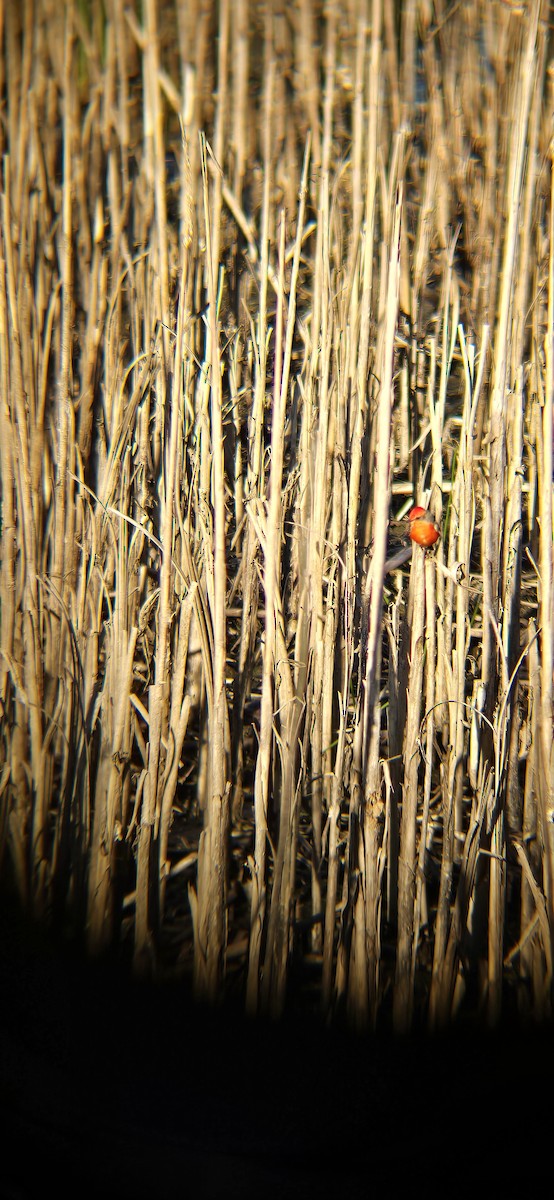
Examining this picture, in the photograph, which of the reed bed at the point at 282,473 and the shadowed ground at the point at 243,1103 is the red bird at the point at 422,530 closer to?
the reed bed at the point at 282,473

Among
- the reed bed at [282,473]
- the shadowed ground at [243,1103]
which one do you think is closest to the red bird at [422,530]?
the reed bed at [282,473]

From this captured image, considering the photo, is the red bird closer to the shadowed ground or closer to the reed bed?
the reed bed

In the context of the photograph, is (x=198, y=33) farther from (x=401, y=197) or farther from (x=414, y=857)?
(x=414, y=857)

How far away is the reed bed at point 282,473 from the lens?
775mm

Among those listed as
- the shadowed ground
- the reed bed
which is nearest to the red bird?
the reed bed

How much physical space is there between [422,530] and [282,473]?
20 cm

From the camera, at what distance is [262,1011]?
2.93 feet

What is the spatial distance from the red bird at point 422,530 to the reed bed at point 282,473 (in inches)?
0.6

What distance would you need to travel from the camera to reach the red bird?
2.64ft

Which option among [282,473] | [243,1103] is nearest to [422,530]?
[282,473]

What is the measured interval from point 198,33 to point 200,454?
44 cm

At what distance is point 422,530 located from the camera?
31.7 inches

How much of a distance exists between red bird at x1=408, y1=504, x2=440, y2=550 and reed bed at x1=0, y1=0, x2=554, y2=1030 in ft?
0.05

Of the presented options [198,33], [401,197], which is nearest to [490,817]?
[401,197]
